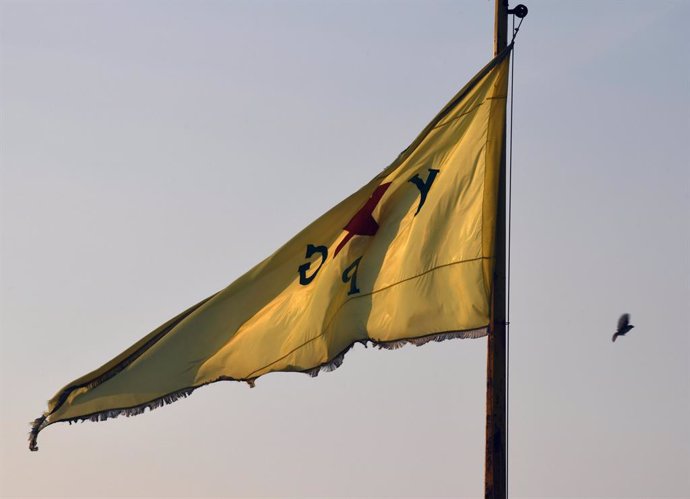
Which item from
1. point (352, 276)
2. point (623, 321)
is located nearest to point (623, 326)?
point (623, 321)

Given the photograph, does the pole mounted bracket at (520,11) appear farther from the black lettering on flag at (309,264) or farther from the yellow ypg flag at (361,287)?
the black lettering on flag at (309,264)

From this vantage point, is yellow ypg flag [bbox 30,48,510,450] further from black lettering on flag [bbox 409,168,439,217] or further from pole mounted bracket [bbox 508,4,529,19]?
pole mounted bracket [bbox 508,4,529,19]

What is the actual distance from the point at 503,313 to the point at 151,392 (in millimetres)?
3873

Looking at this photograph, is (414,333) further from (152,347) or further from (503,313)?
(152,347)

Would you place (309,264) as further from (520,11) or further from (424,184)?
(520,11)

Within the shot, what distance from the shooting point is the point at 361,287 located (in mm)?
15570

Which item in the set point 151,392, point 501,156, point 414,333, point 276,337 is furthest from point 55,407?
point 501,156

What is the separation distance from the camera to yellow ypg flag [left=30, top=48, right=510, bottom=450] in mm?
14836

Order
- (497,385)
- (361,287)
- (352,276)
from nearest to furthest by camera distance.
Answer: (497,385), (361,287), (352,276)

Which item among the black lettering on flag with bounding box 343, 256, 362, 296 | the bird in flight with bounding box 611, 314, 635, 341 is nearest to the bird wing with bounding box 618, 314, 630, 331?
the bird in flight with bounding box 611, 314, 635, 341

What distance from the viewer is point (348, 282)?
15711mm

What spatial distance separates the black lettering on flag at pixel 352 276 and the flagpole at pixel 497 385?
1.69 meters

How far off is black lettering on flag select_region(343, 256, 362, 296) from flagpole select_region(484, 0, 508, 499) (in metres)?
1.69

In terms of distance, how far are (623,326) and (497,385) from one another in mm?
2006
